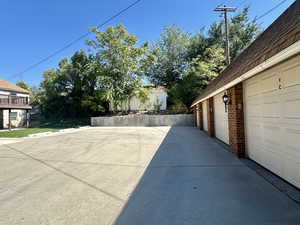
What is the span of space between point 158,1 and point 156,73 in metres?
17.6

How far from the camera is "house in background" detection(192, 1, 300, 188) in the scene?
8.97ft

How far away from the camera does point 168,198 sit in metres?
2.86

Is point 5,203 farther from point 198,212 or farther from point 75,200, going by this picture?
point 198,212

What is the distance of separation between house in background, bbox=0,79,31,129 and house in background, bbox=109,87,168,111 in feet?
36.3

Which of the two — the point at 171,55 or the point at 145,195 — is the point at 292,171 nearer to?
the point at 145,195

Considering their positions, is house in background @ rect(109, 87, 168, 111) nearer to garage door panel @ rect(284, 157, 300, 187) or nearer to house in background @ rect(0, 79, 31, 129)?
house in background @ rect(0, 79, 31, 129)

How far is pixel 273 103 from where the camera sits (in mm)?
3480

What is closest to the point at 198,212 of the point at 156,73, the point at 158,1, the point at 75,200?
the point at 75,200

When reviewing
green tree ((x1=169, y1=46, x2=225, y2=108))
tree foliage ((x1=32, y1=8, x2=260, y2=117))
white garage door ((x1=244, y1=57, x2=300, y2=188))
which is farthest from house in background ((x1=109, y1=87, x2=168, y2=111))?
white garage door ((x1=244, y1=57, x2=300, y2=188))

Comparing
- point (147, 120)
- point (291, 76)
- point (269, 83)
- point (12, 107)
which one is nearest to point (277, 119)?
point (269, 83)

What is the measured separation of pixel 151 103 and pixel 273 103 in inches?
820

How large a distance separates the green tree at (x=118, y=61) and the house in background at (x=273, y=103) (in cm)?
1801

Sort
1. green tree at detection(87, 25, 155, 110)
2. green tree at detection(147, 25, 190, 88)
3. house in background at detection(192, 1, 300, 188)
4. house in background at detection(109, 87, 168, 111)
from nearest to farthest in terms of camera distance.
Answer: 1. house in background at detection(192, 1, 300, 188)
2. green tree at detection(87, 25, 155, 110)
3. house in background at detection(109, 87, 168, 111)
4. green tree at detection(147, 25, 190, 88)

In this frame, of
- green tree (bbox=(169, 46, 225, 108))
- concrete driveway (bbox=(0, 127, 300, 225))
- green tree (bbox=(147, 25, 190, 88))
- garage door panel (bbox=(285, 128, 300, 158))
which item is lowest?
concrete driveway (bbox=(0, 127, 300, 225))
